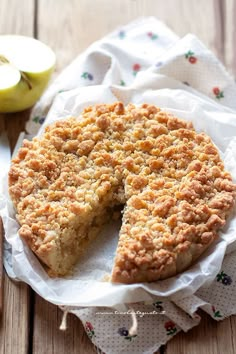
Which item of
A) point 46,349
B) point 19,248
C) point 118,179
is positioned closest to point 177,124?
point 118,179

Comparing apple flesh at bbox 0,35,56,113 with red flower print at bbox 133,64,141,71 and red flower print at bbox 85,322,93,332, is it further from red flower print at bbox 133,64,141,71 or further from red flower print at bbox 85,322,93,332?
red flower print at bbox 85,322,93,332

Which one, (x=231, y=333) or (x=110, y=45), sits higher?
(x=110, y=45)

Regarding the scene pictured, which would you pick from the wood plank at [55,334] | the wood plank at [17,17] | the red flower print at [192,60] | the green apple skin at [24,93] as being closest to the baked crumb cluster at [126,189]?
the wood plank at [55,334]

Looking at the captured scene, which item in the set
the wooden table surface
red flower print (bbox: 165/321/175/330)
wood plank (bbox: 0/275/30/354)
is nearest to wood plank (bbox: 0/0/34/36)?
the wooden table surface

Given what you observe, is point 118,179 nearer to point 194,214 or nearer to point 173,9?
point 194,214

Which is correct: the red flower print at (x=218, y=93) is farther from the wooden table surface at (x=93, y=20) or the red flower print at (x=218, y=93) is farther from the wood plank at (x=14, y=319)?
the wood plank at (x=14, y=319)
